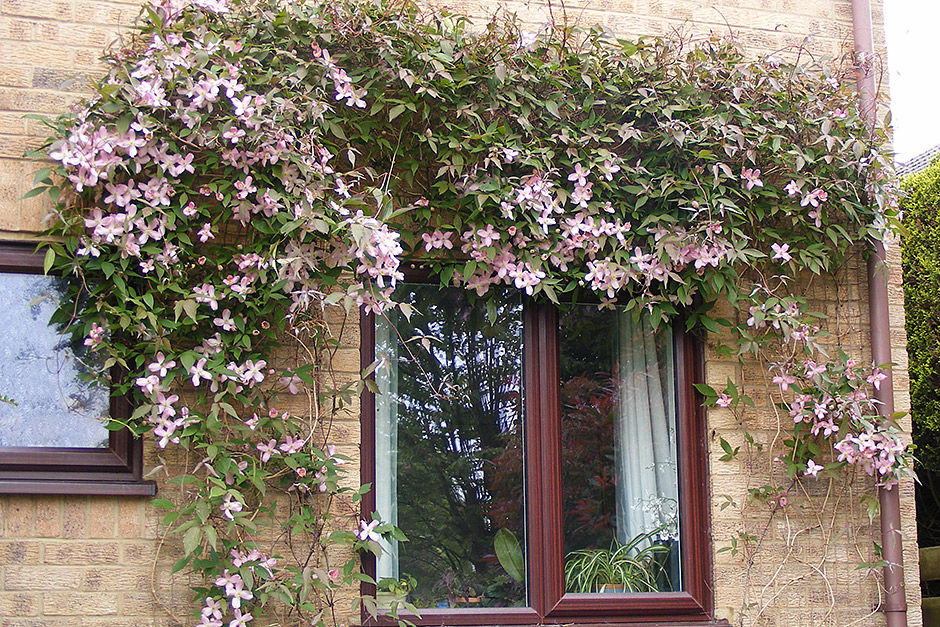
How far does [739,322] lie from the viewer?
4.02 metres

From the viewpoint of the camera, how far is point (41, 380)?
338cm

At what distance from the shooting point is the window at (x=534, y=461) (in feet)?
11.9

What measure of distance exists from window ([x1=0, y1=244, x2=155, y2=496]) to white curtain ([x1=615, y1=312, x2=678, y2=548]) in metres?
1.88

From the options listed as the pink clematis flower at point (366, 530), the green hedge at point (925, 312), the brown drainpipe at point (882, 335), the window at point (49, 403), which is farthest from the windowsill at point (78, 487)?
the green hedge at point (925, 312)

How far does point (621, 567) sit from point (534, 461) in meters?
0.58

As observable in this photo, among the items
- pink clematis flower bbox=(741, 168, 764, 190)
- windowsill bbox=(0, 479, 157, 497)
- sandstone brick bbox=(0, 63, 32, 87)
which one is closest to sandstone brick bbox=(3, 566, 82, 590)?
windowsill bbox=(0, 479, 157, 497)

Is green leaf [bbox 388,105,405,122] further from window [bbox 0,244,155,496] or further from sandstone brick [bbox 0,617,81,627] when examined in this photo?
sandstone brick [bbox 0,617,81,627]

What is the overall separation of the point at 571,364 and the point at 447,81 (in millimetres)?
1267

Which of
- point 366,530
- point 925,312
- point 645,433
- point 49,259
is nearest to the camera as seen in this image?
point 49,259

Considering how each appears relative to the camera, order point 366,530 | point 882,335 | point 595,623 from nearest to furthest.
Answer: point 366,530 → point 595,623 → point 882,335

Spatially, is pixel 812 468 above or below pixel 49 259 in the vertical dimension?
below

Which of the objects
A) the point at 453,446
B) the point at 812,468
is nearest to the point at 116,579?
the point at 453,446

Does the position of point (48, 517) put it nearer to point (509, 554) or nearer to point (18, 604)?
point (18, 604)

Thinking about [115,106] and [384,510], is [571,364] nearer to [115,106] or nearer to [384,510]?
[384,510]
